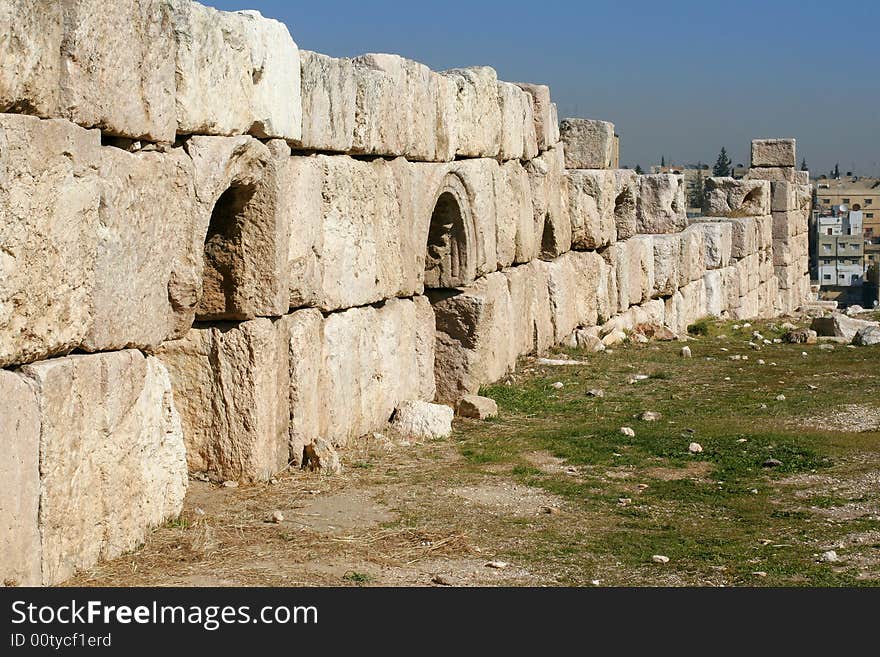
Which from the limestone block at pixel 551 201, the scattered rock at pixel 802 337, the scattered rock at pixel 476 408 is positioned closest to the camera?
the scattered rock at pixel 476 408

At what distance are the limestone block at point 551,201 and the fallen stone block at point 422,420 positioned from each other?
4.26 metres

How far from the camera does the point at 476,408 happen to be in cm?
975

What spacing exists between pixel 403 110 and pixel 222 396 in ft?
10.3

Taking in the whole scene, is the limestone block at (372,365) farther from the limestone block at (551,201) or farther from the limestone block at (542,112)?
the limestone block at (542,112)

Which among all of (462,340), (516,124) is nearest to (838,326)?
(516,124)

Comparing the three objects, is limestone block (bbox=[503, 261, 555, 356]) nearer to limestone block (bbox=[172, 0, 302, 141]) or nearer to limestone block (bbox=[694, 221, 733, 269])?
limestone block (bbox=[172, 0, 302, 141])

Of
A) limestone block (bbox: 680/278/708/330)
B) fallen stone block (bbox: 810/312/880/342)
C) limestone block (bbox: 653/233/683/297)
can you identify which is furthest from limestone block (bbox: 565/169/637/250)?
limestone block (bbox: 680/278/708/330)

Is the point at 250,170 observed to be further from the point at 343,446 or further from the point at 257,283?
the point at 343,446

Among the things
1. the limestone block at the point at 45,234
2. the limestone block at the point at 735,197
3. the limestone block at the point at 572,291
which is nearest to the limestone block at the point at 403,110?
the limestone block at the point at 45,234

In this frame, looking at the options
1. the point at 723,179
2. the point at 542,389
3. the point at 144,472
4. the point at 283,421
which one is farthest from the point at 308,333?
the point at 723,179

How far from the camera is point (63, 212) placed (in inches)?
202

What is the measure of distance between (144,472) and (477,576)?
5.63ft

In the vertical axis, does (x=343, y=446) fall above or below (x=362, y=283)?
below

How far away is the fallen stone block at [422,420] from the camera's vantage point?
8.99m
